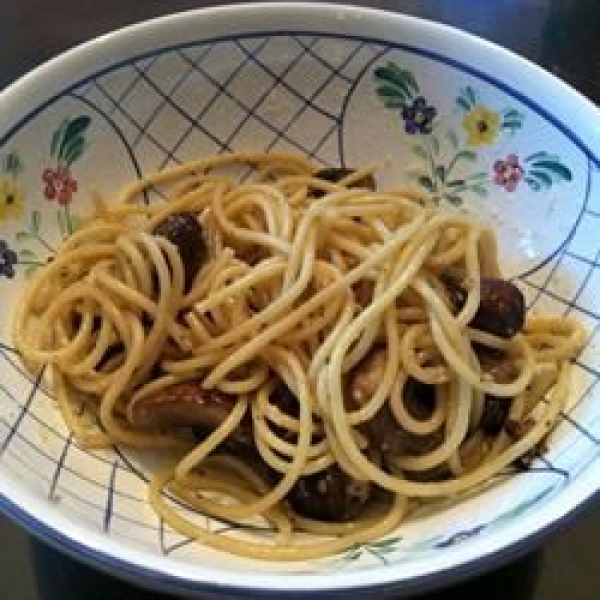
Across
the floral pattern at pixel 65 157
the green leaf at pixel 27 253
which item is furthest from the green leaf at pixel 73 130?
the green leaf at pixel 27 253

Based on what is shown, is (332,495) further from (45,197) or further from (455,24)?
(455,24)

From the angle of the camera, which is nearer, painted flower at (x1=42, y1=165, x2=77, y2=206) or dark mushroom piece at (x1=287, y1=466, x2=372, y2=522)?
dark mushroom piece at (x1=287, y1=466, x2=372, y2=522)

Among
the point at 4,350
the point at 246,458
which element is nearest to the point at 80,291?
the point at 4,350

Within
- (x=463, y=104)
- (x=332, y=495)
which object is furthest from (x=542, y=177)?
(x=332, y=495)

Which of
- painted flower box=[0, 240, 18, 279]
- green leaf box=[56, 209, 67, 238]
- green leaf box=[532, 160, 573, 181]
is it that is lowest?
painted flower box=[0, 240, 18, 279]

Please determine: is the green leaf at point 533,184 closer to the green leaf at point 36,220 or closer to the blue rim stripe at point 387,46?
the blue rim stripe at point 387,46

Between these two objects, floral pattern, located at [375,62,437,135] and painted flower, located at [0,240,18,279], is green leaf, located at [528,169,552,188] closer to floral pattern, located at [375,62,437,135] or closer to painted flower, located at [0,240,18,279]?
floral pattern, located at [375,62,437,135]

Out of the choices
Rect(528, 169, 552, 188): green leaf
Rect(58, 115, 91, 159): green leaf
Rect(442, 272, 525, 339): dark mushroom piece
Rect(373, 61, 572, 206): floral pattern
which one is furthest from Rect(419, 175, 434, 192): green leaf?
Rect(58, 115, 91, 159): green leaf
